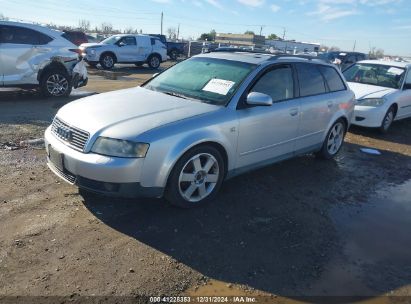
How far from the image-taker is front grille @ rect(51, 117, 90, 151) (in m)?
3.92

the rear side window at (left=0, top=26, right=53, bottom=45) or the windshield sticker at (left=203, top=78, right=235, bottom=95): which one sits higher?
the rear side window at (left=0, top=26, right=53, bottom=45)

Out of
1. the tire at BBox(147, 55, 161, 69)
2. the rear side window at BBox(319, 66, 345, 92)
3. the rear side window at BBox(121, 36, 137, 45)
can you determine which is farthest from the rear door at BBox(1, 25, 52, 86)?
the tire at BBox(147, 55, 161, 69)

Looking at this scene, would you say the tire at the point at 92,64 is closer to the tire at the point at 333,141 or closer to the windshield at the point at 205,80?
the windshield at the point at 205,80

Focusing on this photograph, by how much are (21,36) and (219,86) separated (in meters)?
6.65

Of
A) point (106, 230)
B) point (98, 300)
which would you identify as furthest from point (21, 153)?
point (98, 300)

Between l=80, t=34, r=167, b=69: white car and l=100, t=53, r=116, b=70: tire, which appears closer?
l=80, t=34, r=167, b=69: white car

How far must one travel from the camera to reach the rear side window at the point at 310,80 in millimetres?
→ 5582

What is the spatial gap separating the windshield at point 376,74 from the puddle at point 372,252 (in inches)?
205

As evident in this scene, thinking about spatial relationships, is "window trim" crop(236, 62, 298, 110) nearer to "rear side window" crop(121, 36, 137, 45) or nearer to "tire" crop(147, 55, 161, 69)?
"rear side window" crop(121, 36, 137, 45)

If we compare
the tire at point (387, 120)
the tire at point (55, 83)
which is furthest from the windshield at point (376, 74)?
the tire at point (55, 83)

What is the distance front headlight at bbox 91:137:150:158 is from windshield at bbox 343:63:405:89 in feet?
25.7

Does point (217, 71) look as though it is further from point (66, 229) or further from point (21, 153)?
point (21, 153)

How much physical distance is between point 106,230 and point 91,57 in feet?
58.3

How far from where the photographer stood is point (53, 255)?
11.1ft
